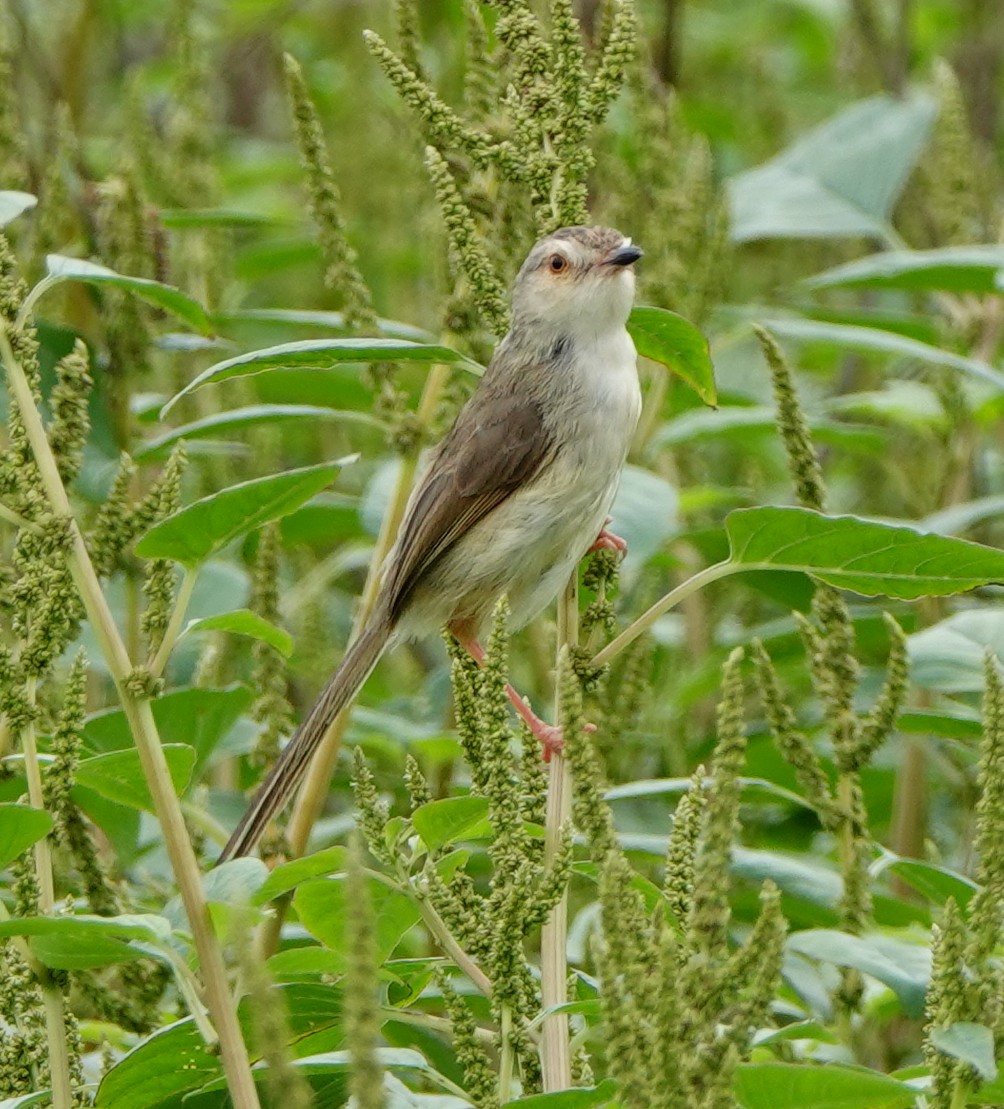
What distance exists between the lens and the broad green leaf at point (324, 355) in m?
2.21

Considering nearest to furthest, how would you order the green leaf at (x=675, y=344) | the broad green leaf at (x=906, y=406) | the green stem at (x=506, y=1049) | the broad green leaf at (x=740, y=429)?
the green stem at (x=506, y=1049) → the green leaf at (x=675, y=344) → the broad green leaf at (x=740, y=429) → the broad green leaf at (x=906, y=406)

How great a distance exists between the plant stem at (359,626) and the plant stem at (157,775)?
905 millimetres

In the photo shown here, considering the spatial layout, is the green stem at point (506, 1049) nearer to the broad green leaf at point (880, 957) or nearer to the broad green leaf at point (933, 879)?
the broad green leaf at point (880, 957)

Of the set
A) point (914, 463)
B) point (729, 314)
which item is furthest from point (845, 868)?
point (914, 463)

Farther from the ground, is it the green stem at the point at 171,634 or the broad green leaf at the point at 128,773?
the green stem at the point at 171,634

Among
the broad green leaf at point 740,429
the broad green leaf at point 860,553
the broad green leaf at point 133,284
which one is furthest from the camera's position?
the broad green leaf at point 740,429

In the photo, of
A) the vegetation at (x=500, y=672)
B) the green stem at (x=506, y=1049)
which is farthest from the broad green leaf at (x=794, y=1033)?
the green stem at (x=506, y=1049)

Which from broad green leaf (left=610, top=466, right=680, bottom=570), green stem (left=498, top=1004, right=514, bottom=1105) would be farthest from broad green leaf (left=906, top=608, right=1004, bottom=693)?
green stem (left=498, top=1004, right=514, bottom=1105)

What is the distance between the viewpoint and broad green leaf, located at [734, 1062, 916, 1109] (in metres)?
1.64

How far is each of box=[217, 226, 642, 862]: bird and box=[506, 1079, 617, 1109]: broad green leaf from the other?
163 cm

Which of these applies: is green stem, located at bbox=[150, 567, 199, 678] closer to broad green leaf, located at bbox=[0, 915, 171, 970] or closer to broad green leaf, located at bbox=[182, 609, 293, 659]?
broad green leaf, located at bbox=[182, 609, 293, 659]

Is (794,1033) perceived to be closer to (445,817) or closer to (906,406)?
(445,817)

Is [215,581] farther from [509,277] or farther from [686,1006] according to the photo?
[686,1006]

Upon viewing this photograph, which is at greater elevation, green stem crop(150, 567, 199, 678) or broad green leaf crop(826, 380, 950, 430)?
green stem crop(150, 567, 199, 678)
